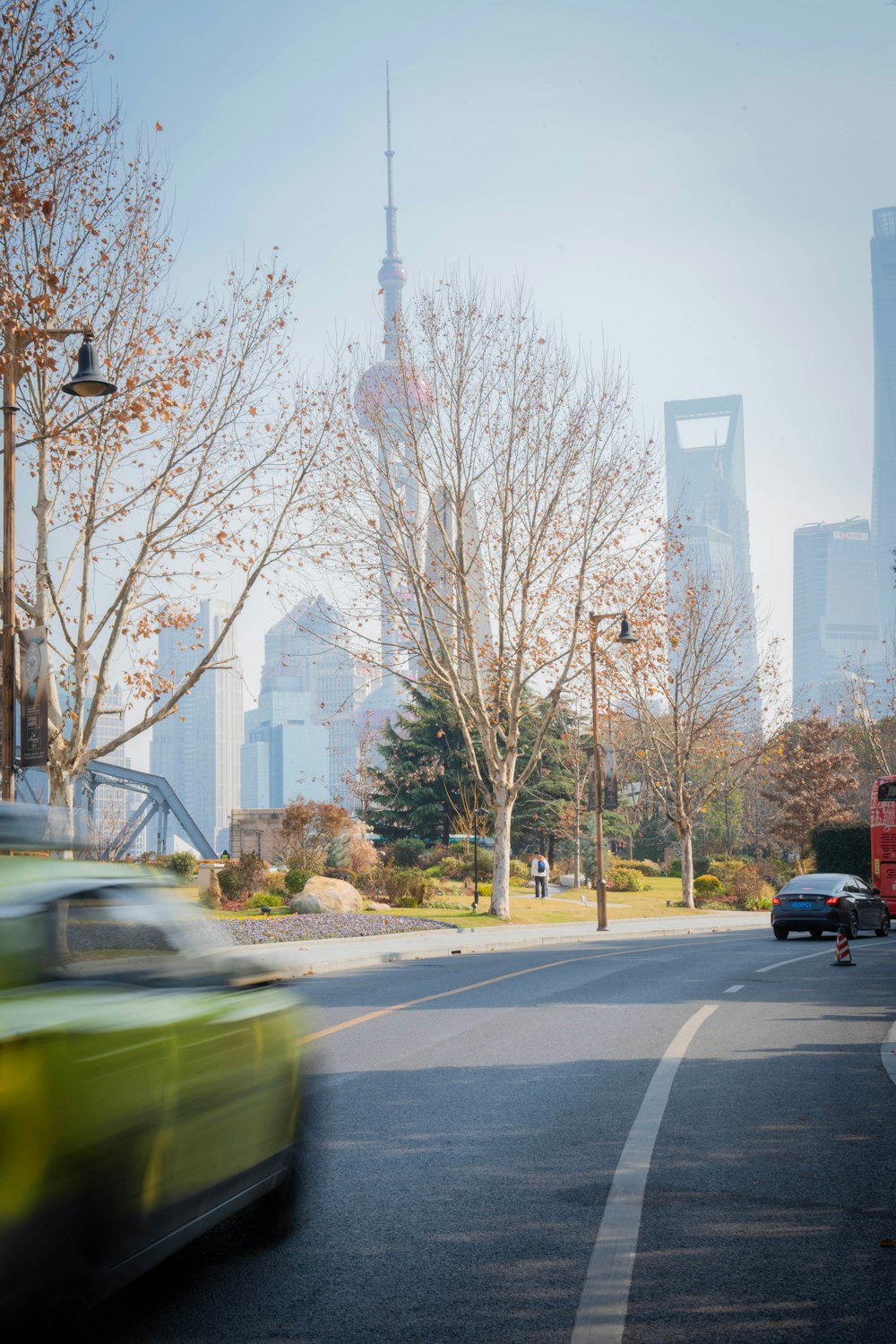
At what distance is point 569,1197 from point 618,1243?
720mm

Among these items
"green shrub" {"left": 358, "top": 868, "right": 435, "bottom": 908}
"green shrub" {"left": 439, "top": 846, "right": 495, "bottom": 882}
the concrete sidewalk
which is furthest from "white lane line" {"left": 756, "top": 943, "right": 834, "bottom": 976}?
"green shrub" {"left": 439, "top": 846, "right": 495, "bottom": 882}

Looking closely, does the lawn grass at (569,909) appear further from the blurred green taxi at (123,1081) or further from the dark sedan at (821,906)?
the blurred green taxi at (123,1081)

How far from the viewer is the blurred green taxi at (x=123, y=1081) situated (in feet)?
10.2

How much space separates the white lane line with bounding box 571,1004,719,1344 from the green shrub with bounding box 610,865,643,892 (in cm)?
4827

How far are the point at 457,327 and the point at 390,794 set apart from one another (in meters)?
29.9

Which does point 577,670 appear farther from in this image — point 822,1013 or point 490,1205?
point 490,1205

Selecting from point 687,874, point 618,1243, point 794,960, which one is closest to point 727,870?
point 687,874

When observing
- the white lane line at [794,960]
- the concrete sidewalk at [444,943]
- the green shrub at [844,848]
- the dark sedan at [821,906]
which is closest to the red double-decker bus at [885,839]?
the concrete sidewalk at [444,943]

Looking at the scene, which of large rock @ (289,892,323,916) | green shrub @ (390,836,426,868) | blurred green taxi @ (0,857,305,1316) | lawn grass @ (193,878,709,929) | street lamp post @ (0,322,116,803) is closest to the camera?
blurred green taxi @ (0,857,305,1316)

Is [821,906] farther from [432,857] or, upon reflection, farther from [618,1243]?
[432,857]

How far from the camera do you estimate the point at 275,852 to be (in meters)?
54.4

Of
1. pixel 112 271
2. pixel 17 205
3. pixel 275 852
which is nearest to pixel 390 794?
pixel 275 852

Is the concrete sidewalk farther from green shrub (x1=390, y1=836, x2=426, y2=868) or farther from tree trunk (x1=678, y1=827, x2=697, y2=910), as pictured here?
green shrub (x1=390, y1=836, x2=426, y2=868)

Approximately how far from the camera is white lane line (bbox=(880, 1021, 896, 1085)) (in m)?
9.60
